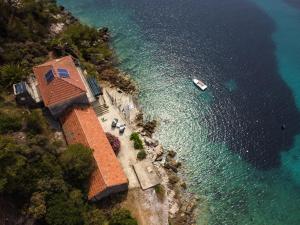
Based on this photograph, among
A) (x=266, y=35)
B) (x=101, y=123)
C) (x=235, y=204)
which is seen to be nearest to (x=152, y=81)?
(x=101, y=123)

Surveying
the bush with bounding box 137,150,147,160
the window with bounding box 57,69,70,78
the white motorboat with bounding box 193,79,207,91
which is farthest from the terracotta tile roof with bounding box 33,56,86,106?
the white motorboat with bounding box 193,79,207,91

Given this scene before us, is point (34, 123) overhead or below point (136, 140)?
overhead

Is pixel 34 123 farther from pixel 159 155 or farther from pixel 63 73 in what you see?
pixel 159 155

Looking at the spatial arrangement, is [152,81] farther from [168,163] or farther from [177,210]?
[177,210]

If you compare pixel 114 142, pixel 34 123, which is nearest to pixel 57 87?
pixel 34 123

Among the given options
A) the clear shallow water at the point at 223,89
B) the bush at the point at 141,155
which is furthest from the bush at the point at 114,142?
the clear shallow water at the point at 223,89

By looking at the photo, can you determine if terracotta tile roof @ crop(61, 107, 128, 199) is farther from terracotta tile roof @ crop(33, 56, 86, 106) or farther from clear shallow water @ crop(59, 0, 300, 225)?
clear shallow water @ crop(59, 0, 300, 225)

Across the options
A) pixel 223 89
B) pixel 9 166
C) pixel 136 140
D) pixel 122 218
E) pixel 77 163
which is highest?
pixel 223 89

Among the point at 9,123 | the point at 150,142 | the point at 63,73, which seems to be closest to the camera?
the point at 9,123
